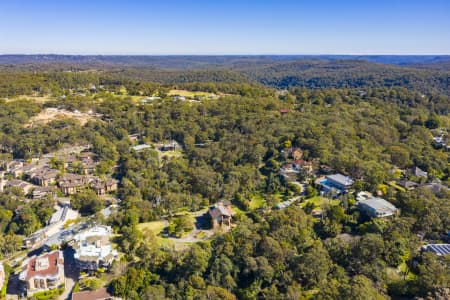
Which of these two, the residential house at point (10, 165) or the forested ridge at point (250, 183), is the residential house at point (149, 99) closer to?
the forested ridge at point (250, 183)

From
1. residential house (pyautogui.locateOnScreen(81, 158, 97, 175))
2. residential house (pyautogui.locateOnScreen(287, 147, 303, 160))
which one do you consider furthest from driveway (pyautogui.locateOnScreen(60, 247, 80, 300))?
residential house (pyautogui.locateOnScreen(287, 147, 303, 160))

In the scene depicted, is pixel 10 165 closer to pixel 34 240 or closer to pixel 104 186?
pixel 104 186

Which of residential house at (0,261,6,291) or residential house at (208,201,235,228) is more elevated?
residential house at (208,201,235,228)

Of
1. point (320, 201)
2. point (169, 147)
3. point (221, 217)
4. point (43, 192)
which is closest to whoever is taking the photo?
point (221, 217)

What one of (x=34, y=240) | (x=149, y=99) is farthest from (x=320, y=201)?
(x=149, y=99)

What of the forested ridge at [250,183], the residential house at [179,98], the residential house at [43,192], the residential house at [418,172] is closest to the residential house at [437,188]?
the forested ridge at [250,183]

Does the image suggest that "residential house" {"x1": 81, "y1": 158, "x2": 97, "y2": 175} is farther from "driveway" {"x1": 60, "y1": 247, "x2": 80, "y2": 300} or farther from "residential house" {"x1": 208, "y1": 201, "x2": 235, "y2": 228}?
"residential house" {"x1": 208, "y1": 201, "x2": 235, "y2": 228}
